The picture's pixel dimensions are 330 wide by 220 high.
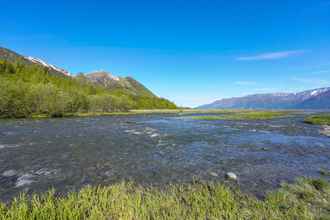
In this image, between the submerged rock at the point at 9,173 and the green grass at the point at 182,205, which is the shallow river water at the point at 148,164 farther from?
the green grass at the point at 182,205

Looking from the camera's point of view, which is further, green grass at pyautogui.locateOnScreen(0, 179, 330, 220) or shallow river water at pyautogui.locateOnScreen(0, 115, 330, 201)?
shallow river water at pyautogui.locateOnScreen(0, 115, 330, 201)

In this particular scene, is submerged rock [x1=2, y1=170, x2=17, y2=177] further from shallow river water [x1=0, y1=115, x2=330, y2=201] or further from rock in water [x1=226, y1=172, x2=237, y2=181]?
rock in water [x1=226, y1=172, x2=237, y2=181]

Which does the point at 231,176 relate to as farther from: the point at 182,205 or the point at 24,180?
the point at 24,180

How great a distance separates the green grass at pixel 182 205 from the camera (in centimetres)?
649

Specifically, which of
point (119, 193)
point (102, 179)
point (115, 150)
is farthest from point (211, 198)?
point (115, 150)

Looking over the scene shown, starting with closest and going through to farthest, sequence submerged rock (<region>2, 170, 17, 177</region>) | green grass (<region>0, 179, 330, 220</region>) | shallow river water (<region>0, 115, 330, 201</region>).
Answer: green grass (<region>0, 179, 330, 220</region>)
shallow river water (<region>0, 115, 330, 201</region>)
submerged rock (<region>2, 170, 17, 177</region>)

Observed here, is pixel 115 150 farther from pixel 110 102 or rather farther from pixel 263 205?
pixel 110 102

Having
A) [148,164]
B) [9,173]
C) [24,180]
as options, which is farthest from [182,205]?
[9,173]

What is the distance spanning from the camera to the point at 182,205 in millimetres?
7641

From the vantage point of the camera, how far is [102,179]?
1122 centimetres

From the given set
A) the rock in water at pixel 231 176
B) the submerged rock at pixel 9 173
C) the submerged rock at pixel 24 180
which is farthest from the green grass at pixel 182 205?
the submerged rock at pixel 9 173

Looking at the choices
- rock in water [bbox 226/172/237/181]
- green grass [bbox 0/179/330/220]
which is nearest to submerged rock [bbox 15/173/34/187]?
green grass [bbox 0/179/330/220]

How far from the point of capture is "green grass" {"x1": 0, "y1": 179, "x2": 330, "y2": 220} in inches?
255

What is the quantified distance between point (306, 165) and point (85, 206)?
50.3ft
